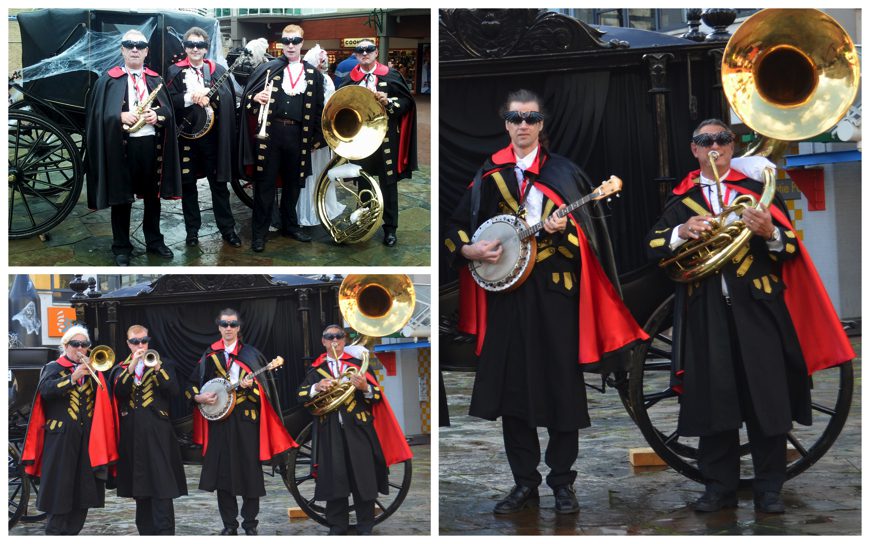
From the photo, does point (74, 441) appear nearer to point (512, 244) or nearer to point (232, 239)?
point (232, 239)

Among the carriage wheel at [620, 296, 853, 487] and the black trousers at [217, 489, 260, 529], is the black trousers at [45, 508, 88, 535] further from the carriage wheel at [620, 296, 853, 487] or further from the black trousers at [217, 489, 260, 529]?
the carriage wheel at [620, 296, 853, 487]

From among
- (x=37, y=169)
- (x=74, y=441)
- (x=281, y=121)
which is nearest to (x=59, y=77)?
(x=37, y=169)

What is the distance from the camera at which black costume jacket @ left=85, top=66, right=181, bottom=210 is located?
27.4ft

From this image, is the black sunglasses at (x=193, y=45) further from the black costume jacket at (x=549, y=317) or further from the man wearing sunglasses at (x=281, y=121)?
the black costume jacket at (x=549, y=317)

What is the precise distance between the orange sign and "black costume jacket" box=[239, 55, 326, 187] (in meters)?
1.57

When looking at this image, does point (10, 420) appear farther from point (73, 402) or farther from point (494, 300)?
point (494, 300)

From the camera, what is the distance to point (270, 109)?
8.82 meters

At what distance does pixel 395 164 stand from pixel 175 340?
209cm

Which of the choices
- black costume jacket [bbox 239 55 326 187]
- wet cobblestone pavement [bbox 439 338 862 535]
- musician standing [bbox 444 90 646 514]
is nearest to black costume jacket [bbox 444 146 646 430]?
musician standing [bbox 444 90 646 514]

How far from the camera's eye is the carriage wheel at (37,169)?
28.3ft

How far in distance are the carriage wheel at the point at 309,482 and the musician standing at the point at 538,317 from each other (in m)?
0.84

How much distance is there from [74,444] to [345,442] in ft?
5.65

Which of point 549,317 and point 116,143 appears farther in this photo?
point 116,143

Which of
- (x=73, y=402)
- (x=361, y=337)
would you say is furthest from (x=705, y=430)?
(x=73, y=402)
